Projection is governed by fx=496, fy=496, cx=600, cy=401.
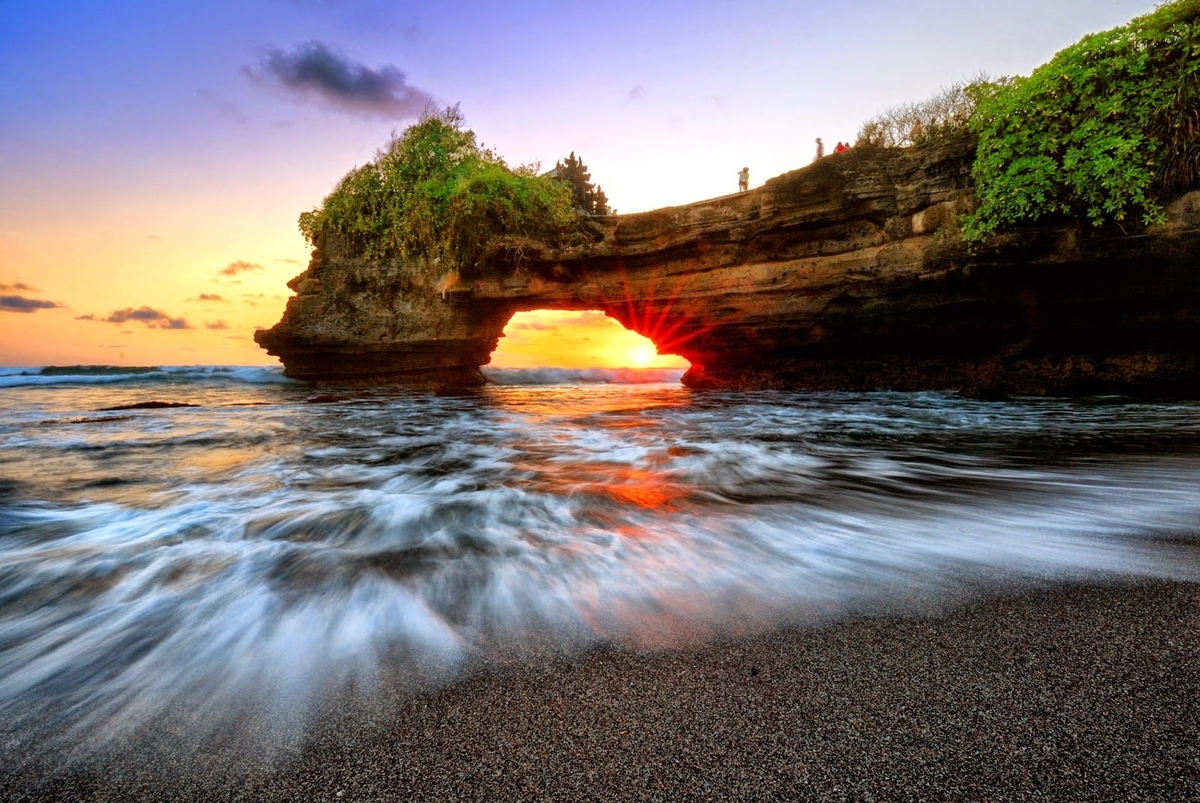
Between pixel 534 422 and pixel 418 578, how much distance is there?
549 cm

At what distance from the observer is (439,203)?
11.7 m

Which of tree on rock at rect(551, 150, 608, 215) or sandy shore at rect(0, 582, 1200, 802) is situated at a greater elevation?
tree on rock at rect(551, 150, 608, 215)

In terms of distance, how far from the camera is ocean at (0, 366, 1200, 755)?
1.35m

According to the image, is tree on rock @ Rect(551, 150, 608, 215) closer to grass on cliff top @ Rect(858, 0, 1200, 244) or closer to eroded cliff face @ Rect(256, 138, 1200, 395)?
eroded cliff face @ Rect(256, 138, 1200, 395)

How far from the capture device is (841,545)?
2.20 metres

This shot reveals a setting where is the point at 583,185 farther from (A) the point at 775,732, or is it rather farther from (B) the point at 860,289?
(A) the point at 775,732

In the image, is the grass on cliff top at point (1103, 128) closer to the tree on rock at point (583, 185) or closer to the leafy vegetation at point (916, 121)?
the leafy vegetation at point (916, 121)

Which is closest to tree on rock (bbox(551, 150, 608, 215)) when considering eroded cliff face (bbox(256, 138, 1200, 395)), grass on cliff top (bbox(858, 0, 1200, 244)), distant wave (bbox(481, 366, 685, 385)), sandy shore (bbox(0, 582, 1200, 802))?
distant wave (bbox(481, 366, 685, 385))

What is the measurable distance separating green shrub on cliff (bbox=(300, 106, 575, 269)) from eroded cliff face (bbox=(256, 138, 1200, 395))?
621 mm

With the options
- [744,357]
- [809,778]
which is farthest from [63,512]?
[744,357]

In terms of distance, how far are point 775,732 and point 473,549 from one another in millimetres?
1595

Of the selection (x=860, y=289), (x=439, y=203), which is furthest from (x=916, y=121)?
(x=439, y=203)

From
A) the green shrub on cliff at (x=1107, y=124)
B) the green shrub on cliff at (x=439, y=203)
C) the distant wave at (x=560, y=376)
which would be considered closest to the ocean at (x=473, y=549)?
the green shrub on cliff at (x=1107, y=124)

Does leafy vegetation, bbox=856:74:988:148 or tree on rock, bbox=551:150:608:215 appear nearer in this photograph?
leafy vegetation, bbox=856:74:988:148
